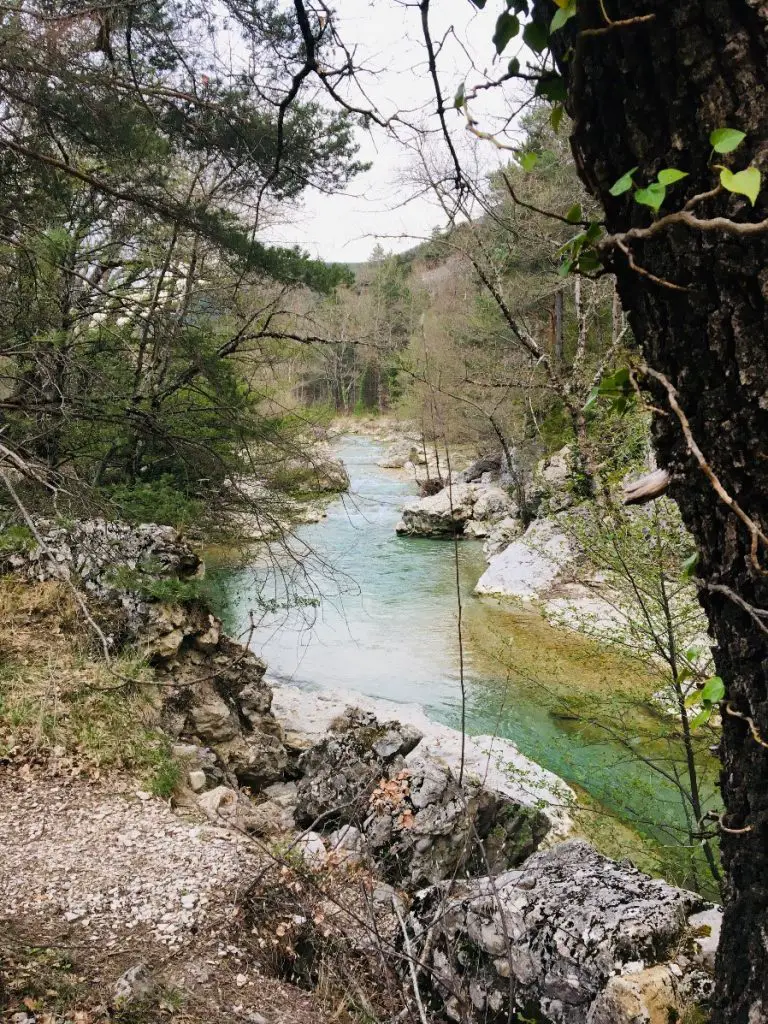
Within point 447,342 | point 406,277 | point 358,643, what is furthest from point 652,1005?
point 406,277

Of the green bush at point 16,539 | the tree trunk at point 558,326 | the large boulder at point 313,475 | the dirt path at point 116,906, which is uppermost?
the tree trunk at point 558,326

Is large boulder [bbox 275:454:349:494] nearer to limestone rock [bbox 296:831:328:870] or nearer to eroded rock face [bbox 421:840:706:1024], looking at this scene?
limestone rock [bbox 296:831:328:870]

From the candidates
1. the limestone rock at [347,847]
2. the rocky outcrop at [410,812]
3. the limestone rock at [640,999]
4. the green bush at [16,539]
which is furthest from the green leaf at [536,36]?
the green bush at [16,539]

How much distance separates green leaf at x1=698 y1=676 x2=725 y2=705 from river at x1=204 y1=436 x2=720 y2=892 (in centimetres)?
375

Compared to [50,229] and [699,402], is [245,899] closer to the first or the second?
[699,402]

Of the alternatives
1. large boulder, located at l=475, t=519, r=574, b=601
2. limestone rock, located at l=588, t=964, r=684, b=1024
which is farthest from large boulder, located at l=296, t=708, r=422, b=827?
large boulder, located at l=475, t=519, r=574, b=601

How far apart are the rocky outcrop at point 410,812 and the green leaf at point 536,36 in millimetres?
3509

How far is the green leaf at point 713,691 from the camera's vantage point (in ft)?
3.37

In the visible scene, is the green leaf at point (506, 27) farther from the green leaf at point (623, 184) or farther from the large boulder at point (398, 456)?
the large boulder at point (398, 456)

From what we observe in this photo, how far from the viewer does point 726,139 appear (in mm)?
783

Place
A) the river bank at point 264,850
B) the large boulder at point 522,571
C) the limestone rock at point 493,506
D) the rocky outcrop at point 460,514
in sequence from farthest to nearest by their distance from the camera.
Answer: the limestone rock at point 493,506, the rocky outcrop at point 460,514, the large boulder at point 522,571, the river bank at point 264,850

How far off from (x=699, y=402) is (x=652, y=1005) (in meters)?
1.92

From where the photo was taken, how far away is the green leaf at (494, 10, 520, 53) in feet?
3.37

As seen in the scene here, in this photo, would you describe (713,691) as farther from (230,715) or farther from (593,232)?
(230,715)
